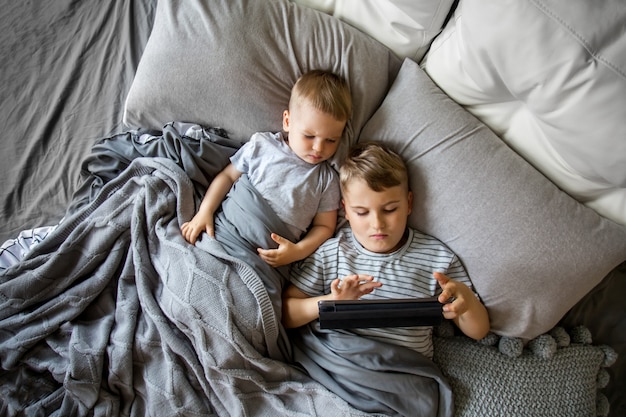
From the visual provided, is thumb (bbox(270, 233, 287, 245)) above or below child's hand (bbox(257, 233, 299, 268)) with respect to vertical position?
above

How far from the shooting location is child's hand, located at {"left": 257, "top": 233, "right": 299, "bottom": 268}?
110 cm

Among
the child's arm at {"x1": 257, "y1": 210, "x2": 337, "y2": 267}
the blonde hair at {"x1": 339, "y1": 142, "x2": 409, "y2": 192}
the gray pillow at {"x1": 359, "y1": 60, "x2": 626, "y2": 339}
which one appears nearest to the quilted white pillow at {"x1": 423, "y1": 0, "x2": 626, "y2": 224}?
the gray pillow at {"x1": 359, "y1": 60, "x2": 626, "y2": 339}

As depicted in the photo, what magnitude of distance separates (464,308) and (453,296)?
0.13ft

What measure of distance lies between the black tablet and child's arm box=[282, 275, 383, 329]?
0.14 feet

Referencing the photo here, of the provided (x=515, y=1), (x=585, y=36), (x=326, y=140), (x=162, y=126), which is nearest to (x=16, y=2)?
(x=162, y=126)

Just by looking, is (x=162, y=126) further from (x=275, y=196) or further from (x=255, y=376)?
(x=255, y=376)

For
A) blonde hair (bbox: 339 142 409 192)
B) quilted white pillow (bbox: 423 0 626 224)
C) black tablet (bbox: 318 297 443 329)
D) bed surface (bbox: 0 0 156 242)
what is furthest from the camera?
bed surface (bbox: 0 0 156 242)

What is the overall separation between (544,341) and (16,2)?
1.95 m

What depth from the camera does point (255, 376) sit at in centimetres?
104

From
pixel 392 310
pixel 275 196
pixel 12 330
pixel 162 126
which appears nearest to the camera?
pixel 392 310

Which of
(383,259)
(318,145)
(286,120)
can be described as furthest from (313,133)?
(383,259)

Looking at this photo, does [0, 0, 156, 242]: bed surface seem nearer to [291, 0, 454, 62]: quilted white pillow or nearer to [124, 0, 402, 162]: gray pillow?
[124, 0, 402, 162]: gray pillow

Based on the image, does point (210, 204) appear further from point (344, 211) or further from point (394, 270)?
point (394, 270)

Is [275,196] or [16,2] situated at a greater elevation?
[16,2]
